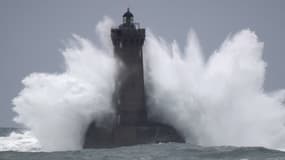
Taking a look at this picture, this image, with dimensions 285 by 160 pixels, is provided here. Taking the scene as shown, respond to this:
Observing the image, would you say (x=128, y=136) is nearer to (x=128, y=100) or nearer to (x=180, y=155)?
(x=128, y=100)

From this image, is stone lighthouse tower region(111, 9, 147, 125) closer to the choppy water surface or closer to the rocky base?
the rocky base

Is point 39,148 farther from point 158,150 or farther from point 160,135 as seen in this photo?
point 158,150

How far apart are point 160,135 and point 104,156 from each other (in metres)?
15.3

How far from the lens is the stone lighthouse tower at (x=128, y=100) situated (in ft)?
146

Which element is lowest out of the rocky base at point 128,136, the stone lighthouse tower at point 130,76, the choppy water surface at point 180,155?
the choppy water surface at point 180,155

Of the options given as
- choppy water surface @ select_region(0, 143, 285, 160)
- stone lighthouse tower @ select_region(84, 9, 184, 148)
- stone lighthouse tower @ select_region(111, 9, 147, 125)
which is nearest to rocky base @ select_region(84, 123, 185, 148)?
stone lighthouse tower @ select_region(84, 9, 184, 148)

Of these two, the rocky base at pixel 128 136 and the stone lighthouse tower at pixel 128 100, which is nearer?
the rocky base at pixel 128 136

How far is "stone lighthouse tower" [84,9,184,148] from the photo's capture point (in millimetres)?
44531

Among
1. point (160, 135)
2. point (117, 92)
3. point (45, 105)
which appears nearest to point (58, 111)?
point (45, 105)

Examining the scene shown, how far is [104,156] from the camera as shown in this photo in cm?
2945

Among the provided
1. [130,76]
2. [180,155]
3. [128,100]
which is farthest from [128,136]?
[180,155]

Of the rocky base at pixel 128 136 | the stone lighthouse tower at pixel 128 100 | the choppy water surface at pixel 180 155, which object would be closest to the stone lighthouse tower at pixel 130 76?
the stone lighthouse tower at pixel 128 100

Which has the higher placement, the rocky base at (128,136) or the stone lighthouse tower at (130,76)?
the stone lighthouse tower at (130,76)

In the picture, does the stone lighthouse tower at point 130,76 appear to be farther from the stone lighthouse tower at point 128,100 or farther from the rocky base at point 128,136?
the rocky base at point 128,136
